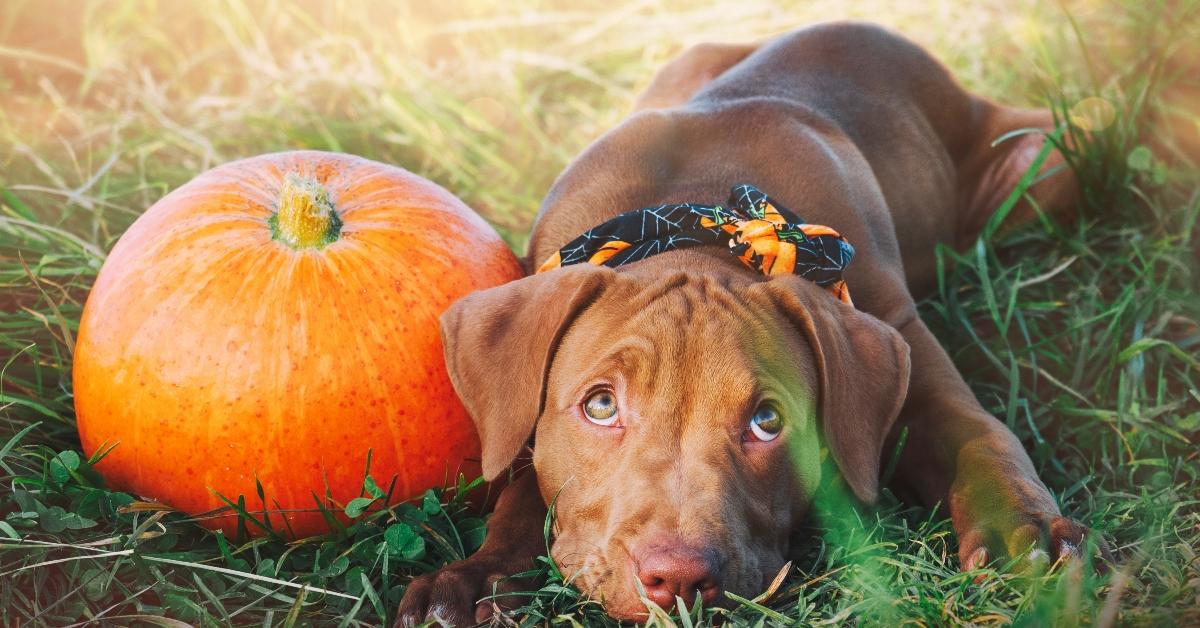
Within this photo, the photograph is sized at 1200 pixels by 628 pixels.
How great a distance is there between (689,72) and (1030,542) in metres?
4.01

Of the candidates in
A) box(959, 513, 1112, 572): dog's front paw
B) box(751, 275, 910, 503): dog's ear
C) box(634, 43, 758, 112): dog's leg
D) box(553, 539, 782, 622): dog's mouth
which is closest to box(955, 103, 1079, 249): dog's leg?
box(634, 43, 758, 112): dog's leg

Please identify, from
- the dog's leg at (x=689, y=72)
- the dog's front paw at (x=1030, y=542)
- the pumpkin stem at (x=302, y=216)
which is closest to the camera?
the dog's front paw at (x=1030, y=542)

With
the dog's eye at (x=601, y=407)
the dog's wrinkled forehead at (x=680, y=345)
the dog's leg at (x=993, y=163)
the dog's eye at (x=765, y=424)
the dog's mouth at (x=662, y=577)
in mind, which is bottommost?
the dog's leg at (x=993, y=163)

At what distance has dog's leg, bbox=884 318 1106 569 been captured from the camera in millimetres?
3645

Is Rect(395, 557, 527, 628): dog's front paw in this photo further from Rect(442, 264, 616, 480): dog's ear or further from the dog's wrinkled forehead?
the dog's wrinkled forehead

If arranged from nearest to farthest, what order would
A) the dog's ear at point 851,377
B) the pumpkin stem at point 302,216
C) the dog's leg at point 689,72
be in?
the dog's ear at point 851,377 < the pumpkin stem at point 302,216 < the dog's leg at point 689,72

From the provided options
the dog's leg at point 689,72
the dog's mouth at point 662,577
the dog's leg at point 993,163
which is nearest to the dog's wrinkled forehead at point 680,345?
the dog's mouth at point 662,577

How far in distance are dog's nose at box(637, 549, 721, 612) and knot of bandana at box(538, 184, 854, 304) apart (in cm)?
127

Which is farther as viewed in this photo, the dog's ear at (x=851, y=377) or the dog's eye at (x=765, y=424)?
the dog's ear at (x=851, y=377)

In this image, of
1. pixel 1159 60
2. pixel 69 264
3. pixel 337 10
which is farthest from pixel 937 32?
pixel 69 264

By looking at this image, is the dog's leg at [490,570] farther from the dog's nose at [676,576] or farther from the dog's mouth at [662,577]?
the dog's nose at [676,576]

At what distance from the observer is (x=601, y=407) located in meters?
3.69

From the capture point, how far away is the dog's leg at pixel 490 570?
3475 mm

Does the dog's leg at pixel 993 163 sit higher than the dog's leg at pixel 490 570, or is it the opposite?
the dog's leg at pixel 490 570
